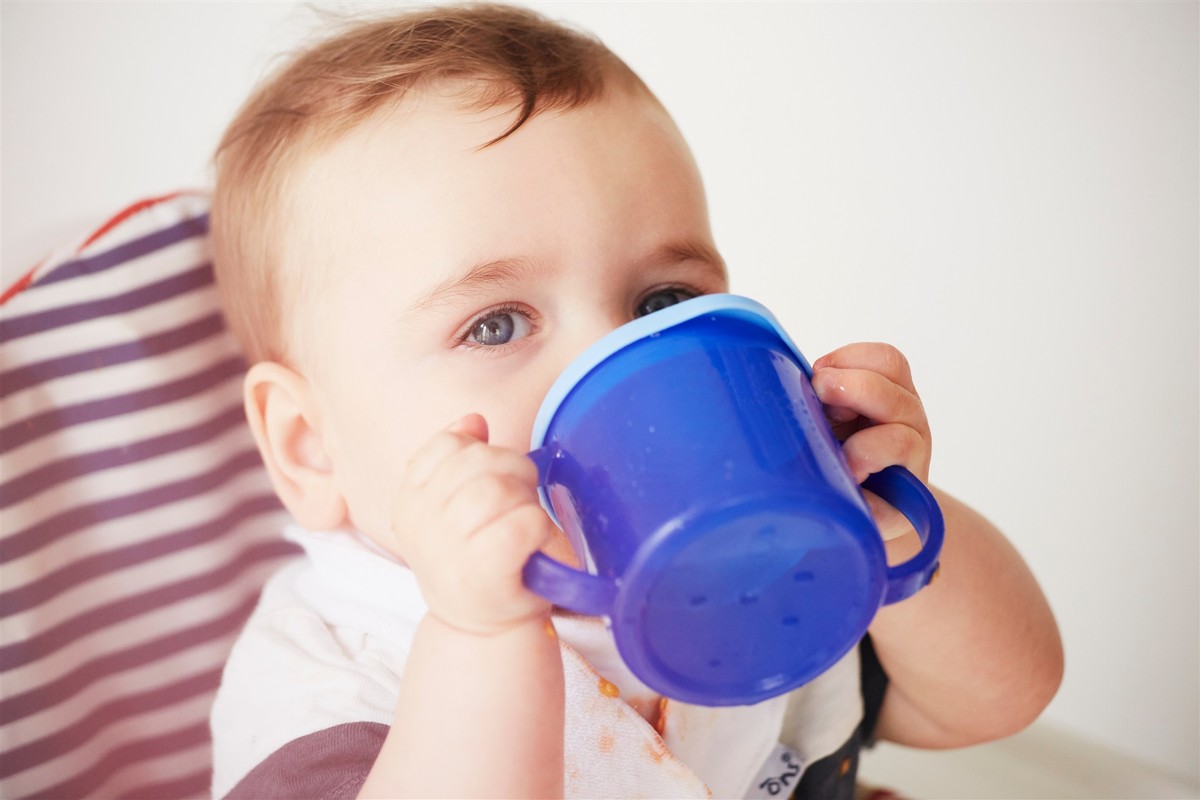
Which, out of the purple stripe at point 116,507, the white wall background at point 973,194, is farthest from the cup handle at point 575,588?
the white wall background at point 973,194

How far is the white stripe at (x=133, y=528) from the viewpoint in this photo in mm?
879

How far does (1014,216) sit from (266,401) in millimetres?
883

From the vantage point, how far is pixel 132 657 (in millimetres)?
949

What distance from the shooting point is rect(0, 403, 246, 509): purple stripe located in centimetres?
88

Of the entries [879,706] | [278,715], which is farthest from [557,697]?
[879,706]

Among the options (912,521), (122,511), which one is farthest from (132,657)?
(912,521)

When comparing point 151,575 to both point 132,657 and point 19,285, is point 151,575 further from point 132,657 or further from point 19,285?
point 19,285

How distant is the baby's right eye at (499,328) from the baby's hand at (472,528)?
0.14m

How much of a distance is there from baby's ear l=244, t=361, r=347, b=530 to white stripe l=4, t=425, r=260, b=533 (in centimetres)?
17

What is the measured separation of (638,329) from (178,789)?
2.35 ft

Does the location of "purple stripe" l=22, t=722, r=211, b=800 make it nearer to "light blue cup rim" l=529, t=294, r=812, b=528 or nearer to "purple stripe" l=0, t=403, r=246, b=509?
"purple stripe" l=0, t=403, r=246, b=509

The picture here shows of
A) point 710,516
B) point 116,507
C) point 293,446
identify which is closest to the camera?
point 710,516

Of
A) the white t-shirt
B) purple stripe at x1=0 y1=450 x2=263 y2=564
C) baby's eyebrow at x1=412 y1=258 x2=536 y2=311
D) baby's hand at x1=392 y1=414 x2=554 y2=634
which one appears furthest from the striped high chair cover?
baby's hand at x1=392 y1=414 x2=554 y2=634

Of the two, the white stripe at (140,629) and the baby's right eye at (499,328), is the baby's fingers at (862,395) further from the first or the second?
the white stripe at (140,629)
